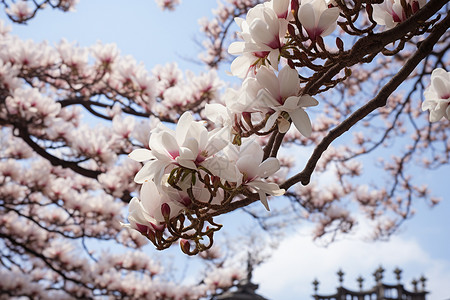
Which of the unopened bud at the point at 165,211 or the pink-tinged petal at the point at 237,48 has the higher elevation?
the pink-tinged petal at the point at 237,48

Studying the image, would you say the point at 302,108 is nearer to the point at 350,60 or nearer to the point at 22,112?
the point at 350,60

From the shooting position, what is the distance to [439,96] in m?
0.99

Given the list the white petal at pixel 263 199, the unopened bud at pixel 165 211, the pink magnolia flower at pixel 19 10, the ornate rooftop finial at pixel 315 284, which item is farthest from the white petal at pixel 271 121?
the ornate rooftop finial at pixel 315 284

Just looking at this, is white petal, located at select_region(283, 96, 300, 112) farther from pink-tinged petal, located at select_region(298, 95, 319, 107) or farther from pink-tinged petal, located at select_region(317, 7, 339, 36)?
pink-tinged petal, located at select_region(317, 7, 339, 36)

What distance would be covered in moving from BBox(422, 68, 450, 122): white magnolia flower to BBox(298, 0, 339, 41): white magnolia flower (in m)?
0.36

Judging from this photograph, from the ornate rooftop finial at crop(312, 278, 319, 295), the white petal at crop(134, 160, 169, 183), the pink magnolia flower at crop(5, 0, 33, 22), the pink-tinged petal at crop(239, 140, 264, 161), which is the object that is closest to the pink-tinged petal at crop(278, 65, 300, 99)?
the pink-tinged petal at crop(239, 140, 264, 161)

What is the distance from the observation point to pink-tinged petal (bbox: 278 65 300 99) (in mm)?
733

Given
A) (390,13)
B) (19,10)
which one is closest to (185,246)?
(390,13)

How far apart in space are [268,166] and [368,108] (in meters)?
0.28

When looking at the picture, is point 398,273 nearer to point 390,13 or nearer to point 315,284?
point 315,284

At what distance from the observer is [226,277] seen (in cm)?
526

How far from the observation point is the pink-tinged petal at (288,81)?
73cm

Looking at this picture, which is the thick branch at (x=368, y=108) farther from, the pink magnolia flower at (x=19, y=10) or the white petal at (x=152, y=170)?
the pink magnolia flower at (x=19, y=10)

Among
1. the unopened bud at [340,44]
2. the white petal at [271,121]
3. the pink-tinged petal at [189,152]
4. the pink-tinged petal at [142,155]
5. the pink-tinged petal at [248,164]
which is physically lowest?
the pink-tinged petal at [189,152]
